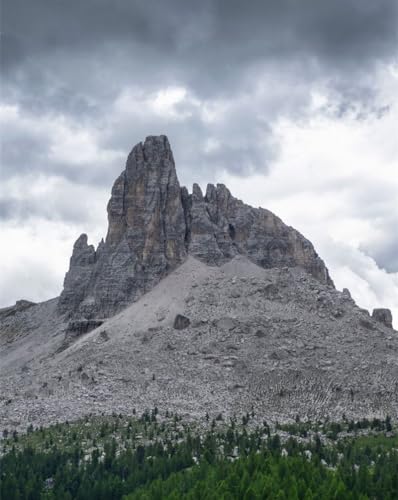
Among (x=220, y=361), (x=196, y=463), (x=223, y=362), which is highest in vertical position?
(x=220, y=361)

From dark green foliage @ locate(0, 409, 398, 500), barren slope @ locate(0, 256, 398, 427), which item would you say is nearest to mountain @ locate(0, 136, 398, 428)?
barren slope @ locate(0, 256, 398, 427)

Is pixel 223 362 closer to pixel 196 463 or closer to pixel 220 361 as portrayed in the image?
pixel 220 361

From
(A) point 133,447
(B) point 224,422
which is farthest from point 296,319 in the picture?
(A) point 133,447

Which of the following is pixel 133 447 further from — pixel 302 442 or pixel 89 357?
pixel 89 357

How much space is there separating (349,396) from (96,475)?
60.6m

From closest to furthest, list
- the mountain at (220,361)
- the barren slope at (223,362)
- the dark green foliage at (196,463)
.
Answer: the dark green foliage at (196,463), the mountain at (220,361), the barren slope at (223,362)

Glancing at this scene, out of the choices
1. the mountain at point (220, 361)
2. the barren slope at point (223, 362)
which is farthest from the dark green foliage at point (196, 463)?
the barren slope at point (223, 362)

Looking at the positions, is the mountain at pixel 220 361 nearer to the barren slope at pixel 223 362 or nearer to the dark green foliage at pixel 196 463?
the barren slope at pixel 223 362

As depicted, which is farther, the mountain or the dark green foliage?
the mountain

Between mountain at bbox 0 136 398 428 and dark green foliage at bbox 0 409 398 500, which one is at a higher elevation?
mountain at bbox 0 136 398 428

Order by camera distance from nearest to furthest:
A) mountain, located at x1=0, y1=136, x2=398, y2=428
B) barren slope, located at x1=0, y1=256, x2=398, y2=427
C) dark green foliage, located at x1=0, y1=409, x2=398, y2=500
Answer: dark green foliage, located at x1=0, y1=409, x2=398, y2=500, mountain, located at x1=0, y1=136, x2=398, y2=428, barren slope, located at x1=0, y1=256, x2=398, y2=427

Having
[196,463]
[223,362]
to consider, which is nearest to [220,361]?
[223,362]

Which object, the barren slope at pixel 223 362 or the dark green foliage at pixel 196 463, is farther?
the barren slope at pixel 223 362

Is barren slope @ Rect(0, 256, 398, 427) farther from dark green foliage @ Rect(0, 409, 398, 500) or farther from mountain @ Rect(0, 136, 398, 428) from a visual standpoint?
dark green foliage @ Rect(0, 409, 398, 500)
